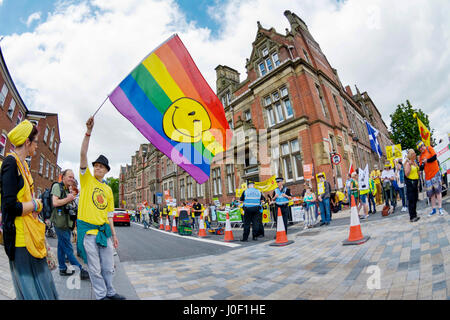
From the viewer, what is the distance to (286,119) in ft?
57.7

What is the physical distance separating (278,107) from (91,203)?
17.5 metres

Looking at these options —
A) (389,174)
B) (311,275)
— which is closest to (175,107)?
(311,275)

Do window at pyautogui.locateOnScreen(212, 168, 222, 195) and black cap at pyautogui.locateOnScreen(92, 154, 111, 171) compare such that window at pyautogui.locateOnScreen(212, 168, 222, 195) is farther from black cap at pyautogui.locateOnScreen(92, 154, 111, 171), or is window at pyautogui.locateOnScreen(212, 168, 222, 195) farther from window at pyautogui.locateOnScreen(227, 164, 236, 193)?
black cap at pyautogui.locateOnScreen(92, 154, 111, 171)

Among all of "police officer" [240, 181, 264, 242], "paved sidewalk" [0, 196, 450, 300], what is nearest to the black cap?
"paved sidewalk" [0, 196, 450, 300]

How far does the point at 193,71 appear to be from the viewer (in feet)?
15.7

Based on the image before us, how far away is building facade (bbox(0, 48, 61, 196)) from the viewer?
1633cm

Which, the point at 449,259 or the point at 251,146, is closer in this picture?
the point at 449,259

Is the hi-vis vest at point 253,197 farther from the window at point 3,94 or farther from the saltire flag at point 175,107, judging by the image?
the window at point 3,94

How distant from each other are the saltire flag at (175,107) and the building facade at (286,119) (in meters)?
11.4

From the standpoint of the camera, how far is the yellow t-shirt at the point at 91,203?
9.22ft

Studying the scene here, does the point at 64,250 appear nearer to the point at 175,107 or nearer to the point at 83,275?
the point at 83,275

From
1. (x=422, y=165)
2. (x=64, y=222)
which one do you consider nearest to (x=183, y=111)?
(x=64, y=222)
